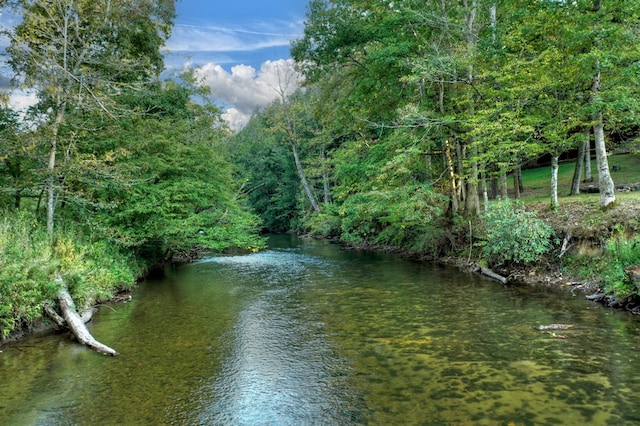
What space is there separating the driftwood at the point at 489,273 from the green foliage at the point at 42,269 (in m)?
12.5

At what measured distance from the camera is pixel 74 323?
8.91 metres

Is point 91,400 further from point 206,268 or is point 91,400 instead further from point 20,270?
point 206,268

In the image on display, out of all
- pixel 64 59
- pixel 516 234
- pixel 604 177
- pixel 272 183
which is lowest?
pixel 516 234

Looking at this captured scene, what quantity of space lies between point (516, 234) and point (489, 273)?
6.39ft

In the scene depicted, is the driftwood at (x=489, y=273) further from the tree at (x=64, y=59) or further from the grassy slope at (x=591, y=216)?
the tree at (x=64, y=59)

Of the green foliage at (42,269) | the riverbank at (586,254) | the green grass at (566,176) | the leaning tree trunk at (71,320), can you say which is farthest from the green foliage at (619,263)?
the green foliage at (42,269)

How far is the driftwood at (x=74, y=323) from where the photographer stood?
8.16 metres

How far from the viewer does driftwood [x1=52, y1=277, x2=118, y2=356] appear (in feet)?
26.8

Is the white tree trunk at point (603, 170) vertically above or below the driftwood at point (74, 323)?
above

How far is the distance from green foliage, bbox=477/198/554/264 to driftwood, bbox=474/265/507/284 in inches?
22.9

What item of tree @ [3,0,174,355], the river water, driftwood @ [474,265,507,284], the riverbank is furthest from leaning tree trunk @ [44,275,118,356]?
the riverbank

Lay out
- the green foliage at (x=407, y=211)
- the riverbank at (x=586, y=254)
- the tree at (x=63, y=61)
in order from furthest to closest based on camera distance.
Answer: the green foliage at (x=407, y=211)
the tree at (x=63, y=61)
the riverbank at (x=586, y=254)

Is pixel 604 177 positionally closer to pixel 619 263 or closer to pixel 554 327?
pixel 619 263

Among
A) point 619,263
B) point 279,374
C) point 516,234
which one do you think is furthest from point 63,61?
point 619,263
